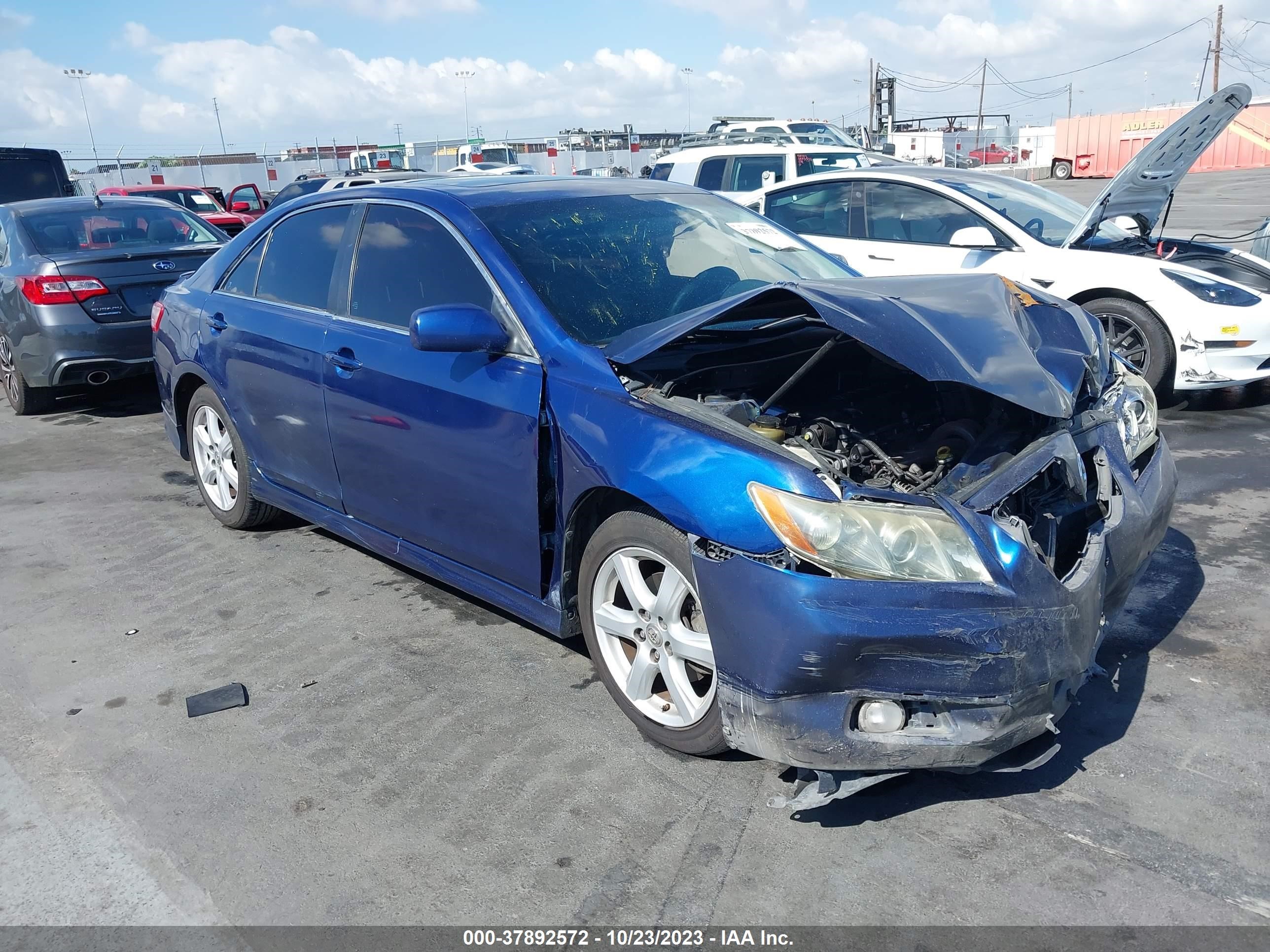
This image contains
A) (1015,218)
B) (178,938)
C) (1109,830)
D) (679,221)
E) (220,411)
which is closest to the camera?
(178,938)

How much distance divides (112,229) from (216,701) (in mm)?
6120

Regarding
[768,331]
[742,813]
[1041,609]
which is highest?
[768,331]

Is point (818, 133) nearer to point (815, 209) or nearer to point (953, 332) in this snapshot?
point (815, 209)

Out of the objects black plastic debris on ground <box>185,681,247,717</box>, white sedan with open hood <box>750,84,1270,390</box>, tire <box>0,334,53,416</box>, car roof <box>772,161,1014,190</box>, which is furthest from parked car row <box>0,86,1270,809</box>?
car roof <box>772,161,1014,190</box>

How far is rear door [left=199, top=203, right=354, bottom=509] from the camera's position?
14.1 feet

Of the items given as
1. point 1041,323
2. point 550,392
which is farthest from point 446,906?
point 1041,323

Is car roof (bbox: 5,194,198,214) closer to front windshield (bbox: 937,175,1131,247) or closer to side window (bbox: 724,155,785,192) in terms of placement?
front windshield (bbox: 937,175,1131,247)

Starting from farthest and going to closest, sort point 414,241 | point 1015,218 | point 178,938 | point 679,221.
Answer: point 1015,218 → point 679,221 → point 414,241 → point 178,938

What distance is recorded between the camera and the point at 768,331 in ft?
11.5

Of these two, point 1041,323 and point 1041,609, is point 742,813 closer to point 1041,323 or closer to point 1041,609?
point 1041,609

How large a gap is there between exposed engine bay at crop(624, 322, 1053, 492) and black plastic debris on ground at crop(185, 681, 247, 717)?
1813 millimetres

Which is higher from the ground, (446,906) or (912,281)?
(912,281)

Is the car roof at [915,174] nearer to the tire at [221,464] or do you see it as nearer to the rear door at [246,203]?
the tire at [221,464]

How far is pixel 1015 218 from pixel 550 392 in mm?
5335
